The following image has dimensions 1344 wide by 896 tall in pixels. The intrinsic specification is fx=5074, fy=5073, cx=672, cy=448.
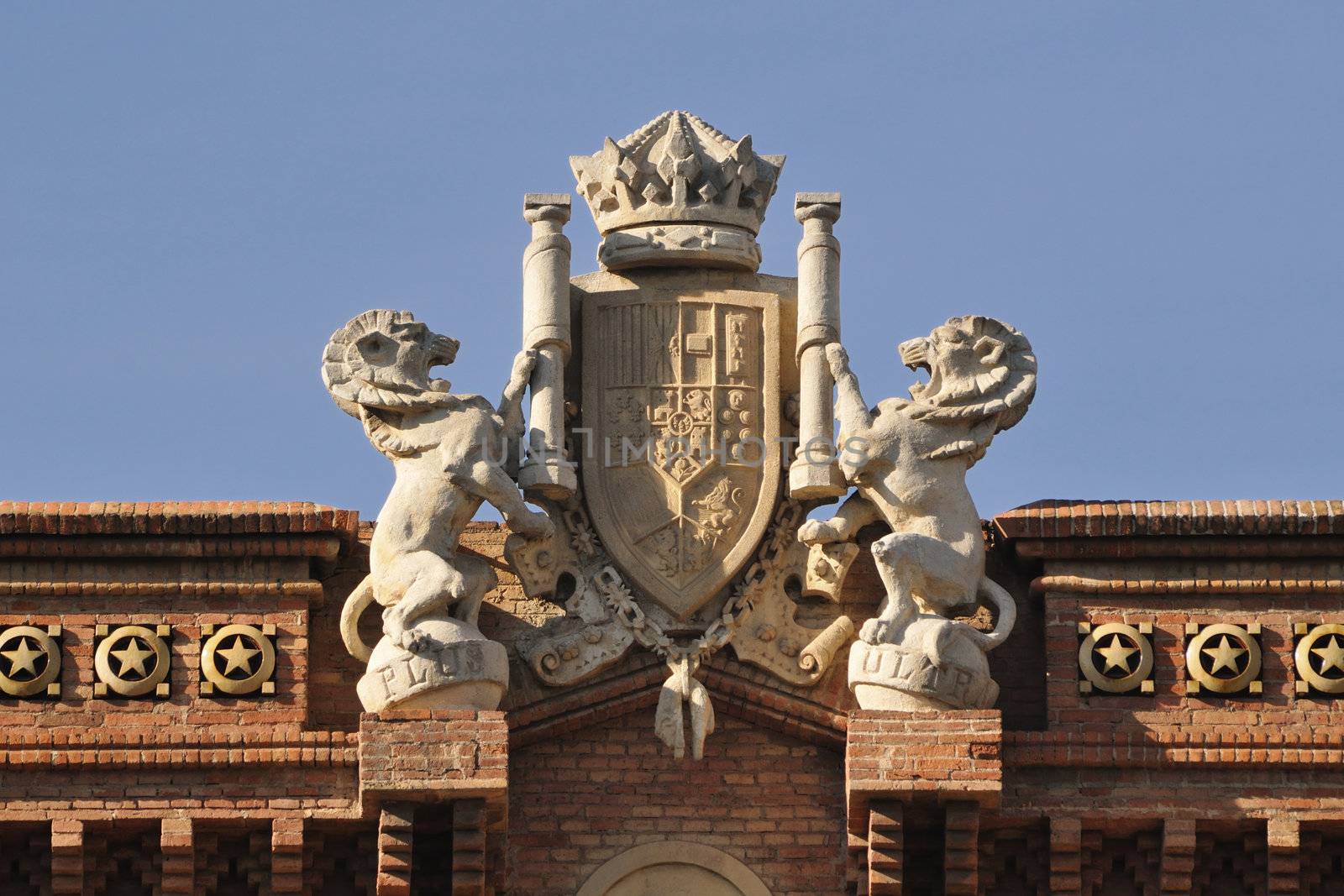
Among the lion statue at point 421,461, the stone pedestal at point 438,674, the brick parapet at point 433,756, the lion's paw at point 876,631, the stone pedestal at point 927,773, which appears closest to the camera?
the brick parapet at point 433,756

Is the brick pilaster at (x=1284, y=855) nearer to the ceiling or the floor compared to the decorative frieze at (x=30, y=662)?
nearer to the floor

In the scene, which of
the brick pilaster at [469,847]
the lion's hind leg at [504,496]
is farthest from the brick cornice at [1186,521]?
the brick pilaster at [469,847]

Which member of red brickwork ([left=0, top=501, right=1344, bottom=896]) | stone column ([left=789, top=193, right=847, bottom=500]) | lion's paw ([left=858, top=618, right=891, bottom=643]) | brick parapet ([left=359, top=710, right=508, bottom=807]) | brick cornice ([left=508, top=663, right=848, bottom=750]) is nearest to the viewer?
brick parapet ([left=359, top=710, right=508, bottom=807])

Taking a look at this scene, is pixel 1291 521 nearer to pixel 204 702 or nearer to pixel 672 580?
pixel 672 580

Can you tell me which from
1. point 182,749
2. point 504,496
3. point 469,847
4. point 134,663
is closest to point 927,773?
point 469,847

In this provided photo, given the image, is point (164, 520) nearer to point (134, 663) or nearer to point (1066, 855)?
point (134, 663)

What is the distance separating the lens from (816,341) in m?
32.5

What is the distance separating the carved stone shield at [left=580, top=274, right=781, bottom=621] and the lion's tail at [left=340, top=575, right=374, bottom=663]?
1.53 m

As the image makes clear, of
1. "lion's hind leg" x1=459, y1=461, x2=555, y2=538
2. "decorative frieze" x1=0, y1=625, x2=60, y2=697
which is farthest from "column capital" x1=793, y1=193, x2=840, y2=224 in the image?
"decorative frieze" x1=0, y1=625, x2=60, y2=697

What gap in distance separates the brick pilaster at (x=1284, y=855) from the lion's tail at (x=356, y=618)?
229 inches

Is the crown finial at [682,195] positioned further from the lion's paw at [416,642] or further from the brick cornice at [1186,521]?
the lion's paw at [416,642]

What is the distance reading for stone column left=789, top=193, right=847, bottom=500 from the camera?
32281 mm

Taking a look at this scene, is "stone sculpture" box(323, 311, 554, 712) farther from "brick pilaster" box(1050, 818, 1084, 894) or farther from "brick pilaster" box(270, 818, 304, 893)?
"brick pilaster" box(1050, 818, 1084, 894)

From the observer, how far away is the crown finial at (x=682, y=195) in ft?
108
